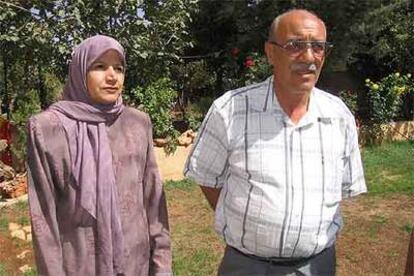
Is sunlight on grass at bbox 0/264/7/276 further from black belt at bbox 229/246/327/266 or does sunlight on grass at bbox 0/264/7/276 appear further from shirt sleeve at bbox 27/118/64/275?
black belt at bbox 229/246/327/266

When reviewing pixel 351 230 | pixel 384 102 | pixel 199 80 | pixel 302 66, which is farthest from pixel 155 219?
pixel 199 80

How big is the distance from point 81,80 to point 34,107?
19.2 ft

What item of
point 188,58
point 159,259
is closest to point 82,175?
point 159,259

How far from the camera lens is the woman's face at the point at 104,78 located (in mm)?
2084

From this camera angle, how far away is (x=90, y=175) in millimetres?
2033

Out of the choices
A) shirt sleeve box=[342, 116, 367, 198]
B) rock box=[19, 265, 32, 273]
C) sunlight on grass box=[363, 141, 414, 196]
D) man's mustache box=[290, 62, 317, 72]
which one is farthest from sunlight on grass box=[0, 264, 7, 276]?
sunlight on grass box=[363, 141, 414, 196]

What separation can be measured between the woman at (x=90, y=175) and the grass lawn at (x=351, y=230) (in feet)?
7.37

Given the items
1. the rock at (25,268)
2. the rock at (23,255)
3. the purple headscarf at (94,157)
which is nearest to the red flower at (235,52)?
the rock at (23,255)

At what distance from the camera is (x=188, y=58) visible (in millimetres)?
11562

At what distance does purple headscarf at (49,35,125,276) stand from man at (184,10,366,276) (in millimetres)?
448

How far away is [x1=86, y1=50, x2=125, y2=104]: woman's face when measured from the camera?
208cm

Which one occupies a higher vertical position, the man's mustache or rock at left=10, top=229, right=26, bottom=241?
the man's mustache

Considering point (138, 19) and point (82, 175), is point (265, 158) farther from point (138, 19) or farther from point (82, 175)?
point (138, 19)

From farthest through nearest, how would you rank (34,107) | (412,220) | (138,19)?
1. (34,107)
2. (138,19)
3. (412,220)
